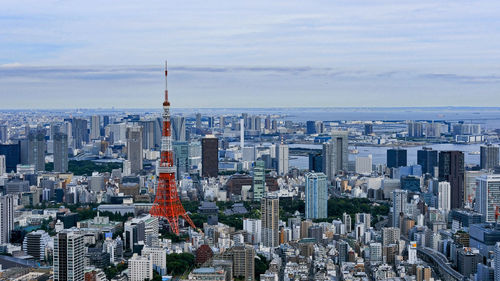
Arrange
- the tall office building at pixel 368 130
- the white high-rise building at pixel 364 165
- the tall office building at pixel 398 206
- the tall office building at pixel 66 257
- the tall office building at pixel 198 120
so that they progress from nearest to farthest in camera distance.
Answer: the tall office building at pixel 66 257
the tall office building at pixel 398 206
the white high-rise building at pixel 364 165
the tall office building at pixel 198 120
the tall office building at pixel 368 130

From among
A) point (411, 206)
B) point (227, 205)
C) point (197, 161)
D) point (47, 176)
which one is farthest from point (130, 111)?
point (411, 206)

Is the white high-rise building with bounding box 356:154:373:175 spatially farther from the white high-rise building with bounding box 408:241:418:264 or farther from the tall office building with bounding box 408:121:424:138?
the white high-rise building with bounding box 408:241:418:264

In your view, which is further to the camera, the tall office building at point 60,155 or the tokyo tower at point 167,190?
the tall office building at point 60,155

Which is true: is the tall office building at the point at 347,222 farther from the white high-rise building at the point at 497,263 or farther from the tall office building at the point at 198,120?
the tall office building at the point at 198,120

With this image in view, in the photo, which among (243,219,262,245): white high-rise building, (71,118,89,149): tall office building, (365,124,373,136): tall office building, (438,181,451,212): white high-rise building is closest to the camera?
(243,219,262,245): white high-rise building

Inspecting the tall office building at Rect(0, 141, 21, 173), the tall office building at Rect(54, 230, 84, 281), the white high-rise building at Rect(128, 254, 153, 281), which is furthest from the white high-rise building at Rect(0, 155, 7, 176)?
the tall office building at Rect(54, 230, 84, 281)

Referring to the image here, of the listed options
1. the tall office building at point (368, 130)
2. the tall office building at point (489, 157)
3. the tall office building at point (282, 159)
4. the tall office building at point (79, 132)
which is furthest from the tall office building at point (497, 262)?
the tall office building at point (368, 130)

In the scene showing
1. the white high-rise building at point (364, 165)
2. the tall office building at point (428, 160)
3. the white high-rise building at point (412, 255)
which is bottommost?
the white high-rise building at point (412, 255)

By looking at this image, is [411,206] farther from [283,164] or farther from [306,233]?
[283,164]
